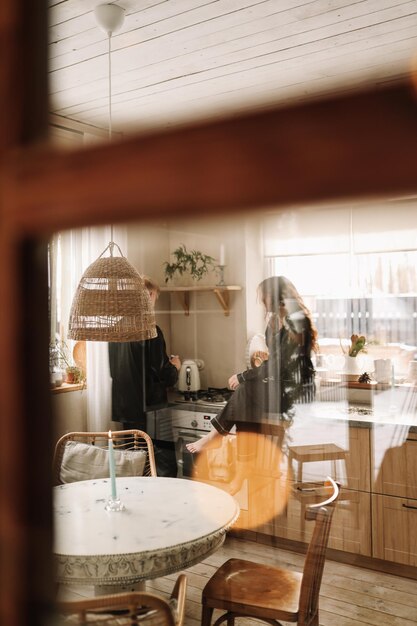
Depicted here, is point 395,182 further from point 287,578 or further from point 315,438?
point 315,438

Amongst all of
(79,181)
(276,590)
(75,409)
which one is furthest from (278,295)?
(79,181)

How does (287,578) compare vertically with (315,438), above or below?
below

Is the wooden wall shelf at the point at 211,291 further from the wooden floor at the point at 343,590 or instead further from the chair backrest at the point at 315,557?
the chair backrest at the point at 315,557

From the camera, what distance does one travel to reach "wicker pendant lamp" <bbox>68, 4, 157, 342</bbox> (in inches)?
51.6

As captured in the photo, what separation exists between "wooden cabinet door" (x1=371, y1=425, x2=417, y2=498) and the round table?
0.73 m

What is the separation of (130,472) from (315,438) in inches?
31.2

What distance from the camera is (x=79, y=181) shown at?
14 cm

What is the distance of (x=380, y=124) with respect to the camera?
0.37ft

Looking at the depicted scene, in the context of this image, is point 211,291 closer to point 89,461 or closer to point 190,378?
point 190,378

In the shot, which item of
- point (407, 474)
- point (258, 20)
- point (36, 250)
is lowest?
point (407, 474)

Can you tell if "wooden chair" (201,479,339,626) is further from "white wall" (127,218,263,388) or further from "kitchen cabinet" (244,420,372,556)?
"white wall" (127,218,263,388)

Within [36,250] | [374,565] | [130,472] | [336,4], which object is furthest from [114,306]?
[374,565]

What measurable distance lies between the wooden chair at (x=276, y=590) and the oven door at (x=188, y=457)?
0.88 m

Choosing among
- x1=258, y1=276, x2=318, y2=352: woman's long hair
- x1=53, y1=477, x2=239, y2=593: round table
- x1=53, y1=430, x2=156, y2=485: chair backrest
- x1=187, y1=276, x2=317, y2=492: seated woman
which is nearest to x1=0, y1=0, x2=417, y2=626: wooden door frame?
x1=53, y1=477, x2=239, y2=593: round table
